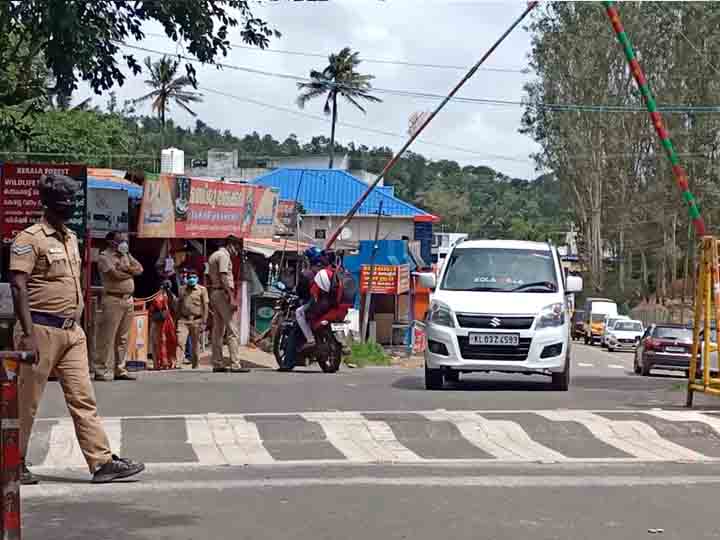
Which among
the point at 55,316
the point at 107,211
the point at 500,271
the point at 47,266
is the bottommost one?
the point at 55,316

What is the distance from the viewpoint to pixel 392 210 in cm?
6178

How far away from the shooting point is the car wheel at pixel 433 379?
50.6 feet

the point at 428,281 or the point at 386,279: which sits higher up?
the point at 428,281

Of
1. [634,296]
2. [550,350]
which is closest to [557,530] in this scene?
[550,350]

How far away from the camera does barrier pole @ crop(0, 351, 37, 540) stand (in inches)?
228

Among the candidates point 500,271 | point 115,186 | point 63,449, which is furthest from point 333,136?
point 63,449

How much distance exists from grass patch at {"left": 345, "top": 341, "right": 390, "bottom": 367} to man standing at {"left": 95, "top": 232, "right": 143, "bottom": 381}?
1203cm

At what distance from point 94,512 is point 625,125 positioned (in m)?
52.0

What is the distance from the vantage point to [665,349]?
1252 inches

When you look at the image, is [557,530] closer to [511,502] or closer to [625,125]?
[511,502]

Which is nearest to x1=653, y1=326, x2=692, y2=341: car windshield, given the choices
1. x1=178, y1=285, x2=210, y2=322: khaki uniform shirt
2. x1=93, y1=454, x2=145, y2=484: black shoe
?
x1=178, y1=285, x2=210, y2=322: khaki uniform shirt

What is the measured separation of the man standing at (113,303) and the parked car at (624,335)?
41697 mm

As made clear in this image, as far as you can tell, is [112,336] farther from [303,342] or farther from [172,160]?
[172,160]

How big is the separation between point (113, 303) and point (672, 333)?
2034 centimetres
